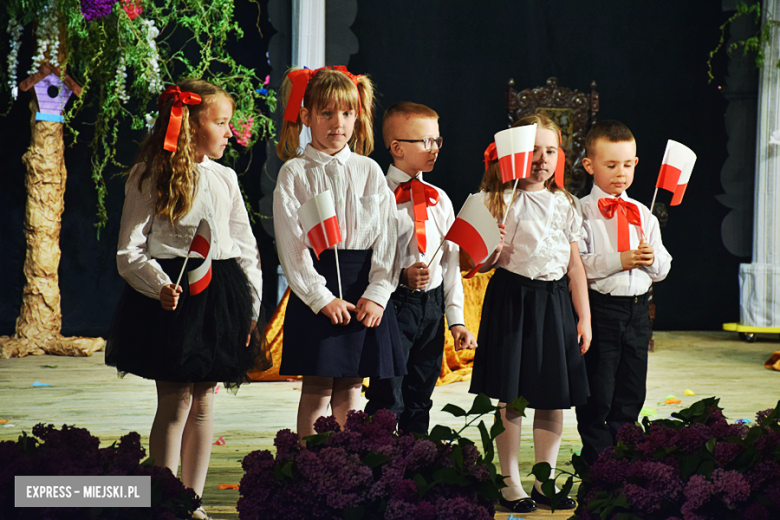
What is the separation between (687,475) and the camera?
4.41 feet

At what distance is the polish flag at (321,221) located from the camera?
5.60 ft

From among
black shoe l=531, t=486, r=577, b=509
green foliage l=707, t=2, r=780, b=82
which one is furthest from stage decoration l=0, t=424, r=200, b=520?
green foliage l=707, t=2, r=780, b=82

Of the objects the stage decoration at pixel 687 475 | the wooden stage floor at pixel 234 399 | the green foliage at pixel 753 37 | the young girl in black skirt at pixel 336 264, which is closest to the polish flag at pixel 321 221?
the young girl in black skirt at pixel 336 264

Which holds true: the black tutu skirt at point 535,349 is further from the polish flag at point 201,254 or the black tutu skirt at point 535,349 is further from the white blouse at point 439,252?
the polish flag at point 201,254

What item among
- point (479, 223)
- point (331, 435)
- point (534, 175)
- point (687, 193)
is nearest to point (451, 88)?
point (687, 193)

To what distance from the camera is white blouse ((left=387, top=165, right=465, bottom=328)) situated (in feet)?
6.72

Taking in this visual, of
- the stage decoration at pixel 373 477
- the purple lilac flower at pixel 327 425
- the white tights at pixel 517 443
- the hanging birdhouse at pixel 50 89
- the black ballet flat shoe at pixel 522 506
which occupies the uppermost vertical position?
the hanging birdhouse at pixel 50 89

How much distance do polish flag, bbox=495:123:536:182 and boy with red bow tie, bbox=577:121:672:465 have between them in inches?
15.1

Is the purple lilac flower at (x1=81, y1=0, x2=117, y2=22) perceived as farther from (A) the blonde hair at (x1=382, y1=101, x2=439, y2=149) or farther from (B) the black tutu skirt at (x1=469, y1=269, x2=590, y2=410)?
(B) the black tutu skirt at (x1=469, y1=269, x2=590, y2=410)

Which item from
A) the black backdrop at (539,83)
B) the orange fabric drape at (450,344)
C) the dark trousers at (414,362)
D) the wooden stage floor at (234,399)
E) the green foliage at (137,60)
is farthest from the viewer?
the black backdrop at (539,83)

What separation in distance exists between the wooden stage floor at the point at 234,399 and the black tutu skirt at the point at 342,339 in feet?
1.66

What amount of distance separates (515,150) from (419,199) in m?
Result: 0.29

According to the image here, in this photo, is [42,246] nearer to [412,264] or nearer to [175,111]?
[175,111]

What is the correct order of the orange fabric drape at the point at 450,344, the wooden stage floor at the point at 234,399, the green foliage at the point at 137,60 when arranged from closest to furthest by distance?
the wooden stage floor at the point at 234,399 → the orange fabric drape at the point at 450,344 → the green foliage at the point at 137,60
